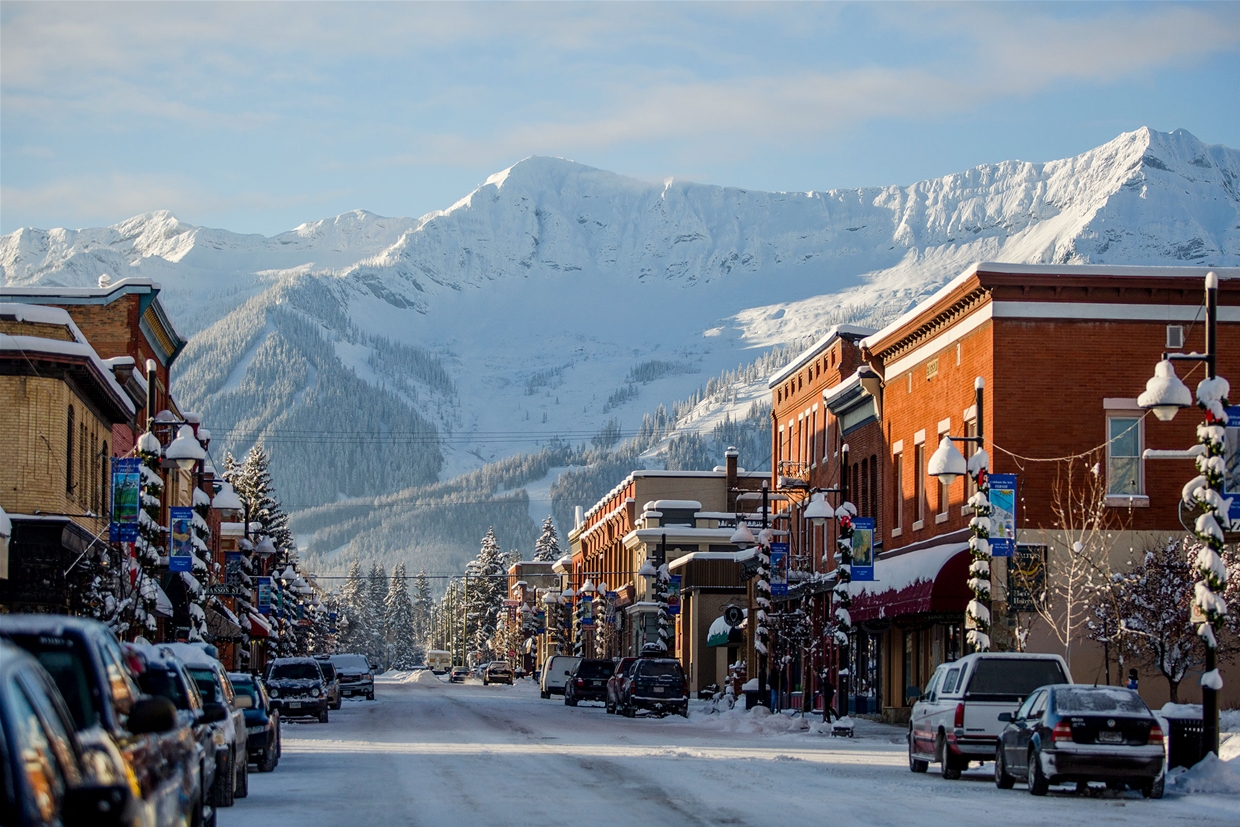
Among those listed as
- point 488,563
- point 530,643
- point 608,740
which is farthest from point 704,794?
point 488,563

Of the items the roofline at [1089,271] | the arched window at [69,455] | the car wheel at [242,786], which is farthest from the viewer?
the arched window at [69,455]

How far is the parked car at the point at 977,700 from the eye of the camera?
2481 cm

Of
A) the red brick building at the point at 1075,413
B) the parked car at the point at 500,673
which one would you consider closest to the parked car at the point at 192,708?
the red brick building at the point at 1075,413

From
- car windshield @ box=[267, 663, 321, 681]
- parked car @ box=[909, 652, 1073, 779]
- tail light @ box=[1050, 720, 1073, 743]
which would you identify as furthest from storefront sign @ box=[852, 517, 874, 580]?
tail light @ box=[1050, 720, 1073, 743]

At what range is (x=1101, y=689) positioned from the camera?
71.7 feet

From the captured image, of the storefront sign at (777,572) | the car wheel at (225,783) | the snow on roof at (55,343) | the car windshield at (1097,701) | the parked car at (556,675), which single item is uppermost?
the snow on roof at (55,343)

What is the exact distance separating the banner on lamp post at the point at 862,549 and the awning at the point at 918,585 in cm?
110

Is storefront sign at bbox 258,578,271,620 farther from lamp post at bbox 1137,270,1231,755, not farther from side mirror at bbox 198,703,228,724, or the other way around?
side mirror at bbox 198,703,228,724

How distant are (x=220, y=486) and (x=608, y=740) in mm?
37152

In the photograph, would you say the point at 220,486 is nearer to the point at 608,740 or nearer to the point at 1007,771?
the point at 608,740

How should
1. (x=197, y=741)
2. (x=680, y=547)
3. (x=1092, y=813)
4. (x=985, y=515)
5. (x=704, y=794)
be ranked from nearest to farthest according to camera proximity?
(x=197, y=741) < (x=1092, y=813) < (x=704, y=794) < (x=985, y=515) < (x=680, y=547)

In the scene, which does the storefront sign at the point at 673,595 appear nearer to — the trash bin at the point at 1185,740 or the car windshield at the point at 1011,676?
the car windshield at the point at 1011,676

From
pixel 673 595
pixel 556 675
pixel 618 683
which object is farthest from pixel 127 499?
pixel 556 675

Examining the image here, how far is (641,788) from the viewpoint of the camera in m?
22.3
